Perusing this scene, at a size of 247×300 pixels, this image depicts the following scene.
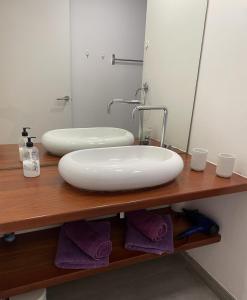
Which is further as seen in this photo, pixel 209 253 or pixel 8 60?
pixel 209 253

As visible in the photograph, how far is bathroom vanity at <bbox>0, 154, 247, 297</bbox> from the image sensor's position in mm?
895

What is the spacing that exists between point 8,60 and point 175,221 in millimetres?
1304

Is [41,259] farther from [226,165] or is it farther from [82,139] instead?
[226,165]

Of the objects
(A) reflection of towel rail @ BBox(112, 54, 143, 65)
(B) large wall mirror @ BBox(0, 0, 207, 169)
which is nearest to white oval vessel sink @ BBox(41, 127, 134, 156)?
(B) large wall mirror @ BBox(0, 0, 207, 169)

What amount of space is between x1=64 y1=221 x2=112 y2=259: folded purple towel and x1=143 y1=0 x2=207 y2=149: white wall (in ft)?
2.11

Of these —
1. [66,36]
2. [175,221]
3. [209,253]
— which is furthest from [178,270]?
[66,36]

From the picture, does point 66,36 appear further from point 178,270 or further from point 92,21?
point 178,270

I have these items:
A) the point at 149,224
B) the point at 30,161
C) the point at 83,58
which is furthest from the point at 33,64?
the point at 149,224

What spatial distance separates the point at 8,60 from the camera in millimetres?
1134

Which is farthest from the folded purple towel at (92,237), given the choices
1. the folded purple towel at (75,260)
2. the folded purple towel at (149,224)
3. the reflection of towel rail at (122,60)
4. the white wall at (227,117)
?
the reflection of towel rail at (122,60)

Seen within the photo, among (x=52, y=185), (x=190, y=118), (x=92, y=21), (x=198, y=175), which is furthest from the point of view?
(x=190, y=118)

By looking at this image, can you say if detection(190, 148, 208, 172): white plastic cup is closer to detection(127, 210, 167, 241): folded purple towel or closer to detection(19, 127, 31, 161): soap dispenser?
detection(127, 210, 167, 241): folded purple towel

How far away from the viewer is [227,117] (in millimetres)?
1360

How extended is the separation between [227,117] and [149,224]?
71 centimetres
